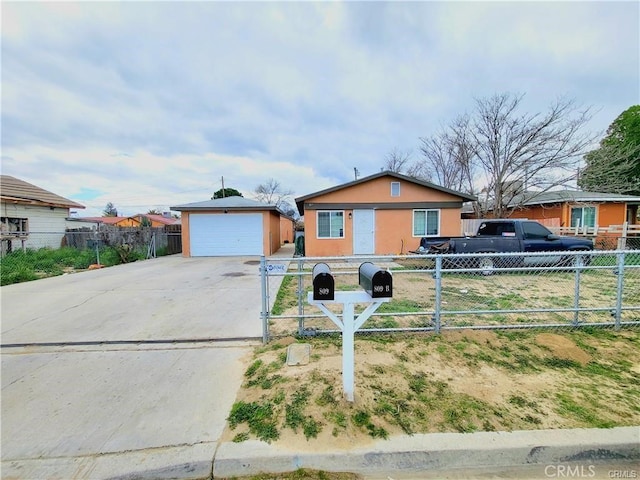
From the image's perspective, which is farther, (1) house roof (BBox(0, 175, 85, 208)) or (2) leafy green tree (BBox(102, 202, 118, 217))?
(2) leafy green tree (BBox(102, 202, 118, 217))

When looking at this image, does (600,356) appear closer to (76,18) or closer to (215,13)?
(215,13)

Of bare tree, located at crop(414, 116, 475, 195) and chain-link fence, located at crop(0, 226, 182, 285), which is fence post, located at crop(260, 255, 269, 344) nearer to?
chain-link fence, located at crop(0, 226, 182, 285)

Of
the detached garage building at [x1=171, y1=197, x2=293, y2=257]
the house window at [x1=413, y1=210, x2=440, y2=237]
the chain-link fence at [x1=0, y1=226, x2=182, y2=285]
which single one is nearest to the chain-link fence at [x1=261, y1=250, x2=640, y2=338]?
the house window at [x1=413, y1=210, x2=440, y2=237]

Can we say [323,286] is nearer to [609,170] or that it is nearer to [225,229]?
[225,229]

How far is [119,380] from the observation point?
3.22 metres

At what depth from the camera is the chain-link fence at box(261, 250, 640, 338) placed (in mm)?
4176

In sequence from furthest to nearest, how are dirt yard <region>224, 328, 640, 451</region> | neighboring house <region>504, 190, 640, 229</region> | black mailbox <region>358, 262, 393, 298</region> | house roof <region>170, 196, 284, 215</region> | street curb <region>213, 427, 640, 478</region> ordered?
neighboring house <region>504, 190, 640, 229</region> → house roof <region>170, 196, 284, 215</region> → black mailbox <region>358, 262, 393, 298</region> → dirt yard <region>224, 328, 640, 451</region> → street curb <region>213, 427, 640, 478</region>

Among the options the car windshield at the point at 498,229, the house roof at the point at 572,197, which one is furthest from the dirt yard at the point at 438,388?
the house roof at the point at 572,197

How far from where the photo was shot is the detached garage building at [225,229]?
1517 cm

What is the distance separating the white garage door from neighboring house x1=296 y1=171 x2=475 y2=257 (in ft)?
10.0

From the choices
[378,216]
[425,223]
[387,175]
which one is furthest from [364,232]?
[425,223]

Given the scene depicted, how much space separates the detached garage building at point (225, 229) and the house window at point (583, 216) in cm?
2040

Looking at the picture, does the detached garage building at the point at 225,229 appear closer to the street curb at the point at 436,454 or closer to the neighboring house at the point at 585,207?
the street curb at the point at 436,454

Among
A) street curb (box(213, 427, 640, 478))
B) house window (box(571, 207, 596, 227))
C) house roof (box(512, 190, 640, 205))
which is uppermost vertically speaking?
house roof (box(512, 190, 640, 205))
